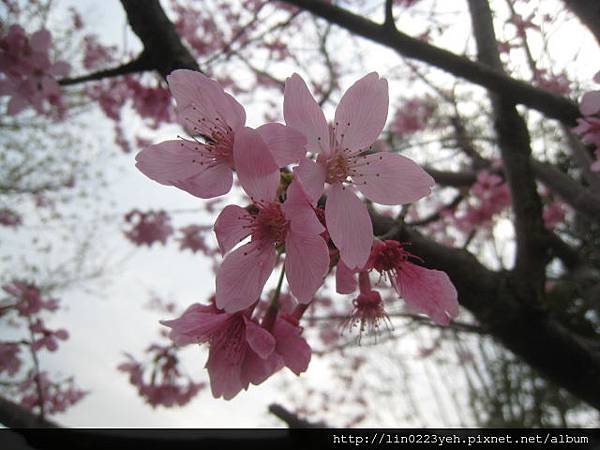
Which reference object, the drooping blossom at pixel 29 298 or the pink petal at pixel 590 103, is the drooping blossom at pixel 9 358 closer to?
the drooping blossom at pixel 29 298

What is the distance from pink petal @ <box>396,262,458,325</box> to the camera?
1.05 meters

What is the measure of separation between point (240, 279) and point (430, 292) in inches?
19.4

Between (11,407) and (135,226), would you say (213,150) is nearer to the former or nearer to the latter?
(11,407)

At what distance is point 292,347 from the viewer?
1095 mm

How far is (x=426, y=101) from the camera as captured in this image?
5441 millimetres

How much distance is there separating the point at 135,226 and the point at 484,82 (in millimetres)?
3120

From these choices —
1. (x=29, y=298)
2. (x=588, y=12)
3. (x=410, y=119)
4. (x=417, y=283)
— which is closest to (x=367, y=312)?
(x=417, y=283)

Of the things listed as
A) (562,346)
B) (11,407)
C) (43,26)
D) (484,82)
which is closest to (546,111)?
(484,82)

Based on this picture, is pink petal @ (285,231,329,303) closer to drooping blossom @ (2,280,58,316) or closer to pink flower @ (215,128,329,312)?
pink flower @ (215,128,329,312)

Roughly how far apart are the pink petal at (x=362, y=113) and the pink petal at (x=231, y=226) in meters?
0.33

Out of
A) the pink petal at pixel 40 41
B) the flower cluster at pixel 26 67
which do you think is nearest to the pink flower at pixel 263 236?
the flower cluster at pixel 26 67

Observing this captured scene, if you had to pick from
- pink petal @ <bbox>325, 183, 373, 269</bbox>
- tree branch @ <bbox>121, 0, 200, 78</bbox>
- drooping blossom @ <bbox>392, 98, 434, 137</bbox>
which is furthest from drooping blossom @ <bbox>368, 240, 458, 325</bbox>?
drooping blossom @ <bbox>392, 98, 434, 137</bbox>

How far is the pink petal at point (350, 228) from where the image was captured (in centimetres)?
90

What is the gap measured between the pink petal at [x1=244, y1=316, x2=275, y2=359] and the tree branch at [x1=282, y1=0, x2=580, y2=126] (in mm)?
1482
